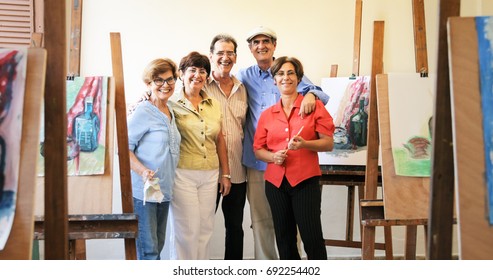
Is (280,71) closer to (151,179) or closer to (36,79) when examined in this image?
(151,179)

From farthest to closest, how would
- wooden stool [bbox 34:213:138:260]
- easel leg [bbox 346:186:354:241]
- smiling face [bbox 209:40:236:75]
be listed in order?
1. easel leg [bbox 346:186:354:241]
2. smiling face [bbox 209:40:236:75]
3. wooden stool [bbox 34:213:138:260]

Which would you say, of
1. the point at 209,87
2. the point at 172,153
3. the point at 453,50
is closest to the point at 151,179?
the point at 172,153

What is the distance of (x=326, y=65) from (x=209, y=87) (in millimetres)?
1440

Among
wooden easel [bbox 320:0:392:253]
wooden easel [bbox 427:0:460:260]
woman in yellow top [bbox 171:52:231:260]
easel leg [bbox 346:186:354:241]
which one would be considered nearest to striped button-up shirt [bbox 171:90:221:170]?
woman in yellow top [bbox 171:52:231:260]

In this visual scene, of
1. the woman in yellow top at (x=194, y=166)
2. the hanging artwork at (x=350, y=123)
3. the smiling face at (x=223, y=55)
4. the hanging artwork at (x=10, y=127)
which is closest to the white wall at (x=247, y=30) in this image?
the hanging artwork at (x=350, y=123)

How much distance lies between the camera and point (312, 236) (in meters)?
2.88

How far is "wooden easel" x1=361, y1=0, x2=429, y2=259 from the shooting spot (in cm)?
266

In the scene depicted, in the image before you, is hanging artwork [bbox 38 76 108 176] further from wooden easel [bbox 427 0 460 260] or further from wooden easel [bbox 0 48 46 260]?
wooden easel [bbox 427 0 460 260]

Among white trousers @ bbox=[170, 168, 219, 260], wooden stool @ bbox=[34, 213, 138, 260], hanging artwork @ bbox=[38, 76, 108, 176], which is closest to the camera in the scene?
wooden stool @ bbox=[34, 213, 138, 260]

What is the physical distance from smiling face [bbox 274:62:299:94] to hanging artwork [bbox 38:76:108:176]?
86 centimetres

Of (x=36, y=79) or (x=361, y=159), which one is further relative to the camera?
(x=361, y=159)

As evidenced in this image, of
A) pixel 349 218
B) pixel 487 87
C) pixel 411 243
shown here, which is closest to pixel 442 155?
pixel 487 87

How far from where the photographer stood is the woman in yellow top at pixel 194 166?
9.83 ft

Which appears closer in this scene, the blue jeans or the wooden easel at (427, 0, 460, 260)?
the wooden easel at (427, 0, 460, 260)
